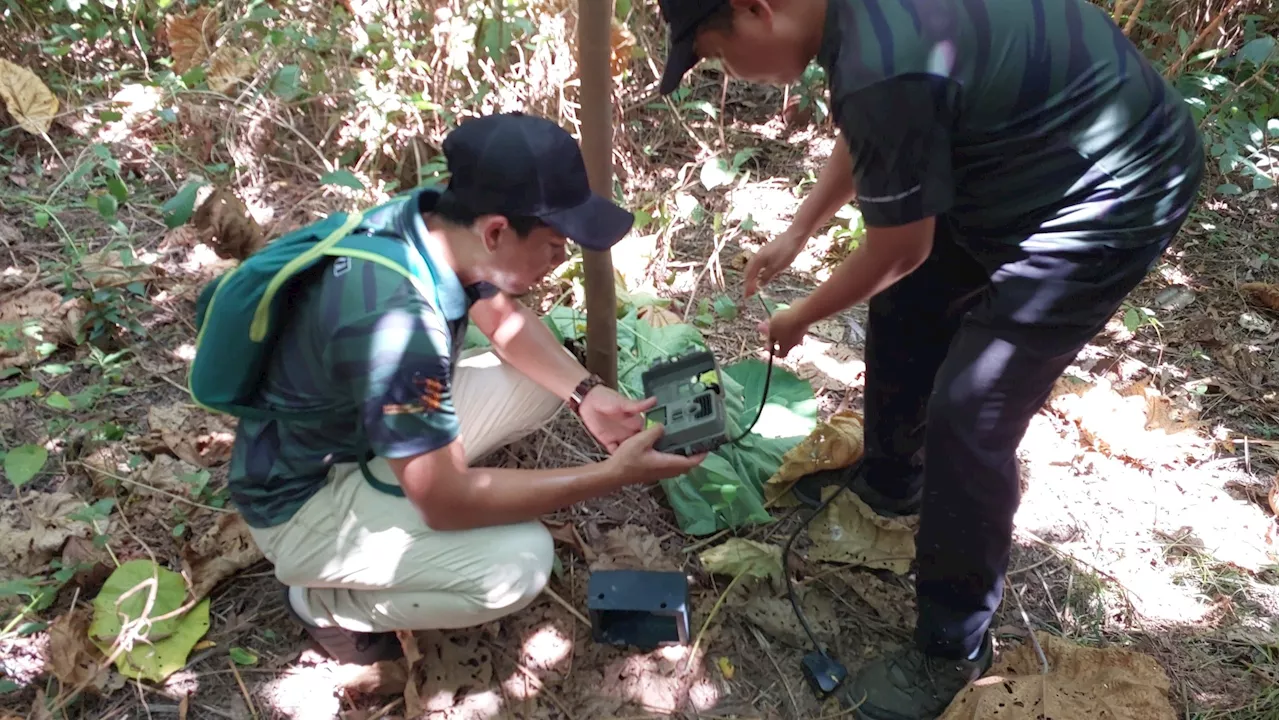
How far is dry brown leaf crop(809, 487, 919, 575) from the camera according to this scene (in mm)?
2086

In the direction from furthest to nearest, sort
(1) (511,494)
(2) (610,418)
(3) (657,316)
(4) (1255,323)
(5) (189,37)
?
(5) (189,37) → (4) (1255,323) → (3) (657,316) → (2) (610,418) → (1) (511,494)

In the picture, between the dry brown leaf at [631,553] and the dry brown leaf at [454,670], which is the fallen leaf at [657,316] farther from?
the dry brown leaf at [454,670]

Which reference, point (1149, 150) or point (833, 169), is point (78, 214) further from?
point (1149, 150)

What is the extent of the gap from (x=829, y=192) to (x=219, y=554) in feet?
5.33

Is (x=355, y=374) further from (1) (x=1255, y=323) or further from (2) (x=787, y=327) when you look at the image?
(1) (x=1255, y=323)

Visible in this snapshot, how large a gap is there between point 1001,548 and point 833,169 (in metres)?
0.82

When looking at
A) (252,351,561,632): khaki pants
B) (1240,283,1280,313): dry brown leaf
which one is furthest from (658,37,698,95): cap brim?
(1240,283,1280,313): dry brown leaf

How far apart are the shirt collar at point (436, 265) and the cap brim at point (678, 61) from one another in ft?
1.60

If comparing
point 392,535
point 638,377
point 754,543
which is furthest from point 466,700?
point 638,377

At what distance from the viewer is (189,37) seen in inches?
147

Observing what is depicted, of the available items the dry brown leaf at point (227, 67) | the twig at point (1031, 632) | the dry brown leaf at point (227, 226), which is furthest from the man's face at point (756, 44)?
the dry brown leaf at point (227, 67)

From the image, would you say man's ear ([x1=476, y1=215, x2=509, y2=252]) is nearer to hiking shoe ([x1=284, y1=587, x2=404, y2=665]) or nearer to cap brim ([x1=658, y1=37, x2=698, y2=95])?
cap brim ([x1=658, y1=37, x2=698, y2=95])

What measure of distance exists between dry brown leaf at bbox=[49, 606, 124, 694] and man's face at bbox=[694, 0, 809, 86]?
5.65 ft

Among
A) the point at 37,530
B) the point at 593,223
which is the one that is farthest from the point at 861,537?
the point at 37,530
